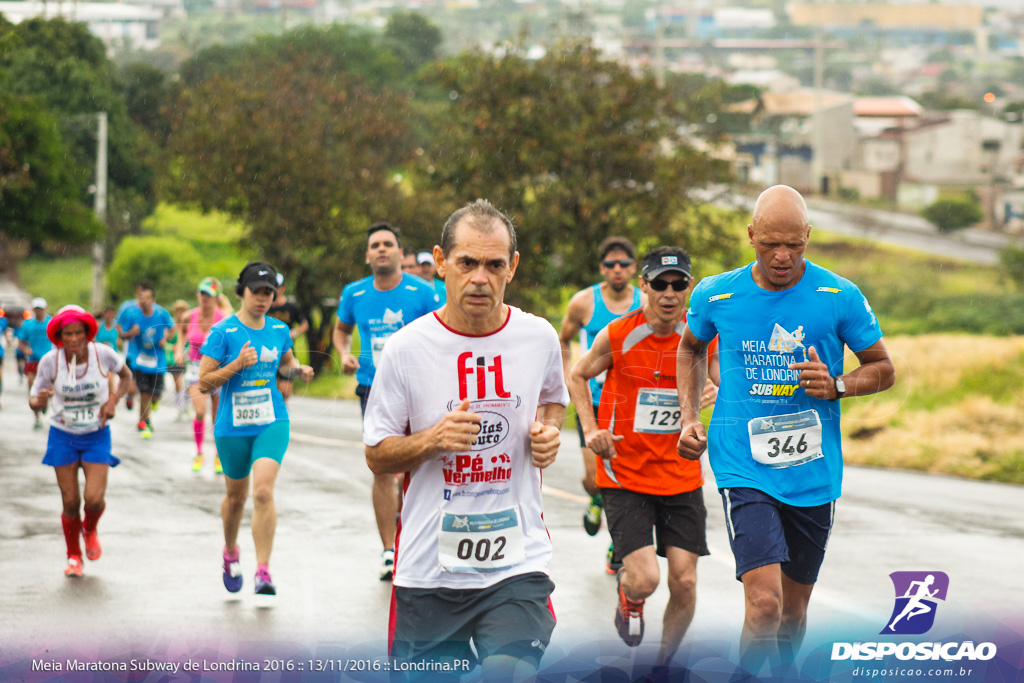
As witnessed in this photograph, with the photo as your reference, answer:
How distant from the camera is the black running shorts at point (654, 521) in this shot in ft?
19.4

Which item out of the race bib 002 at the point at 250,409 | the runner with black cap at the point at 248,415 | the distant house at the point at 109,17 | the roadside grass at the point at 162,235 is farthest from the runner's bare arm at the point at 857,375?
the roadside grass at the point at 162,235

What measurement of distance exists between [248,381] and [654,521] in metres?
2.83

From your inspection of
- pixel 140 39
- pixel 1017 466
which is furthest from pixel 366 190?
pixel 1017 466

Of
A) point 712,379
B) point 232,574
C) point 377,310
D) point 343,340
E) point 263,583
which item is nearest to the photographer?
point 712,379

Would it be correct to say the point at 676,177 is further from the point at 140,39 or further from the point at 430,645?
the point at 140,39

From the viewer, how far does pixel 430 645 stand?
3863 mm

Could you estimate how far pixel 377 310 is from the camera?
8.45 m

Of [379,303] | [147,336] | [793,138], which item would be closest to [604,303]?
[379,303]

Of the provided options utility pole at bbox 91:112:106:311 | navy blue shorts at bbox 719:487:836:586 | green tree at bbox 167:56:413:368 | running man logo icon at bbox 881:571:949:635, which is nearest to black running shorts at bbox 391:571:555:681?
navy blue shorts at bbox 719:487:836:586

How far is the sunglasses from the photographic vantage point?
6047 millimetres

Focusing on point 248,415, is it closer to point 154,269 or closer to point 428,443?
point 428,443

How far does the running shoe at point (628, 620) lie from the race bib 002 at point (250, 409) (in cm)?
254

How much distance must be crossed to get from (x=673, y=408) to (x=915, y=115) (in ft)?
206

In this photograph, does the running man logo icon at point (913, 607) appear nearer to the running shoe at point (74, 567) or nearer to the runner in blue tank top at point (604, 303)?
the runner in blue tank top at point (604, 303)
